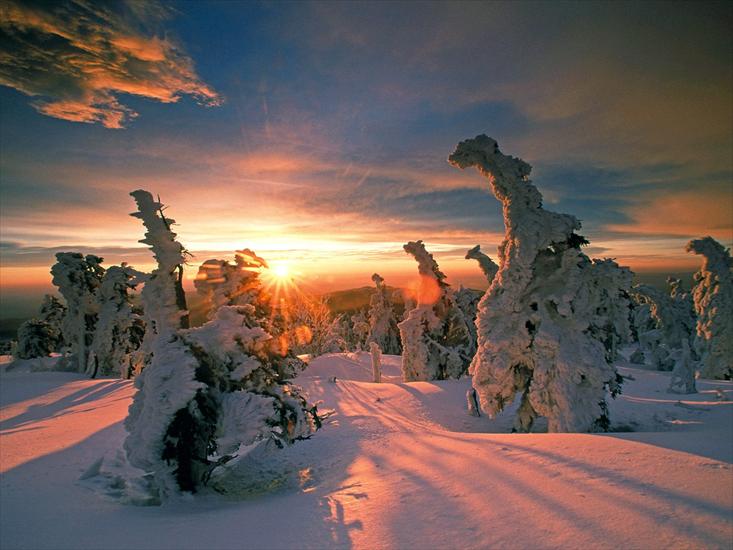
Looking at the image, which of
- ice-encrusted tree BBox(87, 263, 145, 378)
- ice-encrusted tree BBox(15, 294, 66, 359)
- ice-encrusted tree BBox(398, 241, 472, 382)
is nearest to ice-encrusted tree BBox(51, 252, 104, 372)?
ice-encrusted tree BBox(87, 263, 145, 378)

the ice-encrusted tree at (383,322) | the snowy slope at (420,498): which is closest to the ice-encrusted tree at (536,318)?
the snowy slope at (420,498)

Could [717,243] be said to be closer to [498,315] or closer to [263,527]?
[498,315]

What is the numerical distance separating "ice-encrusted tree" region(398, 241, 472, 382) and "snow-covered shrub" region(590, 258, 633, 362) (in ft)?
40.1

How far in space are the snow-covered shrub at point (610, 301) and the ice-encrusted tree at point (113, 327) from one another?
27699 millimetres

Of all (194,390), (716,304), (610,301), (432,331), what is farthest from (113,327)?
(716,304)

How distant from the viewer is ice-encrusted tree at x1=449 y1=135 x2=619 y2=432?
9328 mm

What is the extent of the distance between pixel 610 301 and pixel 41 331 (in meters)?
45.6

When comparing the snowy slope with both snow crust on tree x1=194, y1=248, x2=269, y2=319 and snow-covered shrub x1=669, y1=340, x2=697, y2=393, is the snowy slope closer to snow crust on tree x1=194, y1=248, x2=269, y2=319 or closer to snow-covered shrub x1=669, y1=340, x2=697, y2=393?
snow crust on tree x1=194, y1=248, x2=269, y2=319

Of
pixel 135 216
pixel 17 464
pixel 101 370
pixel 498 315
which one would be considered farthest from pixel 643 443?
pixel 101 370

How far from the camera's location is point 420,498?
14.4 ft

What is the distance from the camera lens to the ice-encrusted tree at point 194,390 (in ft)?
17.9

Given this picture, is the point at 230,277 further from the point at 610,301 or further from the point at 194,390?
the point at 610,301

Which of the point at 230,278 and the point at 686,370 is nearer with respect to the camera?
the point at 686,370

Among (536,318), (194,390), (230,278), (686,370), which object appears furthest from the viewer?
(230,278)
